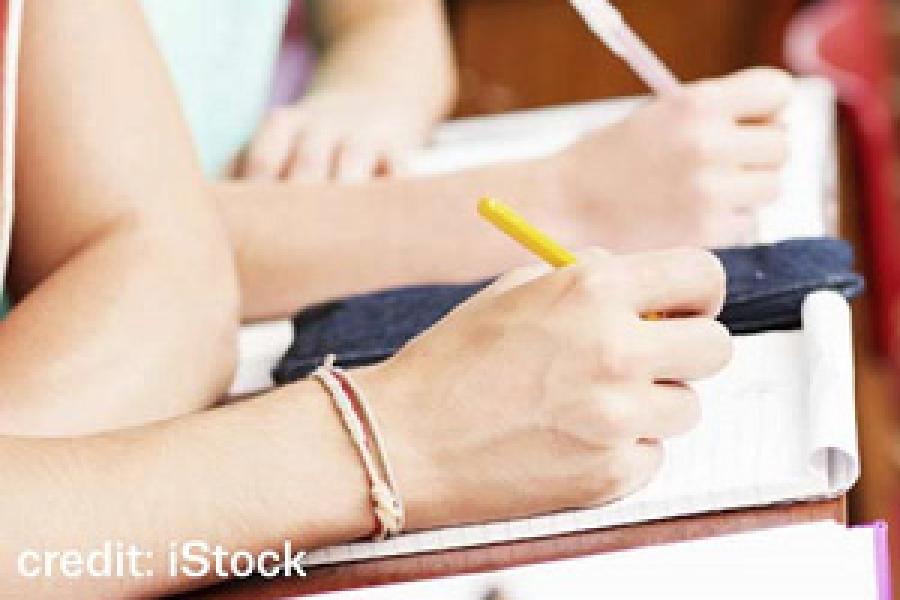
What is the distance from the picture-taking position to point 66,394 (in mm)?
814

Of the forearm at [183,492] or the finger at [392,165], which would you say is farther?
the finger at [392,165]

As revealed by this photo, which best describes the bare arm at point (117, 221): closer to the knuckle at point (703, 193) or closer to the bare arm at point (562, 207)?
the bare arm at point (562, 207)

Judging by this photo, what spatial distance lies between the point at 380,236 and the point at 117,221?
169 millimetres

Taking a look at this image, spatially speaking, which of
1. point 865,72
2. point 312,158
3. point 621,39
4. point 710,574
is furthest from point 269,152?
point 865,72

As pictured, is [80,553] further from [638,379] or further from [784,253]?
[784,253]

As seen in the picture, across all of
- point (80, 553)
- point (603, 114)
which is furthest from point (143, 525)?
point (603, 114)

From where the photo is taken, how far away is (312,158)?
115 cm

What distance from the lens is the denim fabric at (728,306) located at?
0.85 m

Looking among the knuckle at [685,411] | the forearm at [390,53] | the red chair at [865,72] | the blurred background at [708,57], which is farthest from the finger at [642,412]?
the blurred background at [708,57]

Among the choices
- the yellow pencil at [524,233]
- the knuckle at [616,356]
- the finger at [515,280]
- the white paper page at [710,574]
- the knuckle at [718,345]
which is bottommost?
the white paper page at [710,574]

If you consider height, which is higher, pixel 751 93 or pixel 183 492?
pixel 751 93

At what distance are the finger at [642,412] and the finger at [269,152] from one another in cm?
47

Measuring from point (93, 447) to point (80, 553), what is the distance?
50mm

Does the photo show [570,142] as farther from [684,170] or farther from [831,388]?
[831,388]
